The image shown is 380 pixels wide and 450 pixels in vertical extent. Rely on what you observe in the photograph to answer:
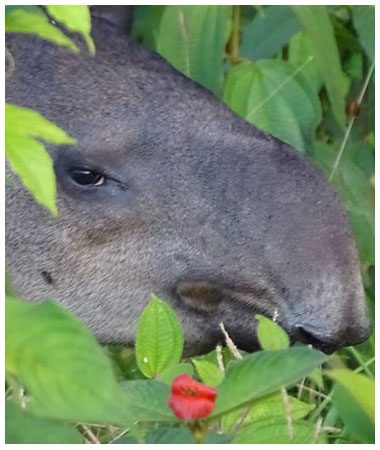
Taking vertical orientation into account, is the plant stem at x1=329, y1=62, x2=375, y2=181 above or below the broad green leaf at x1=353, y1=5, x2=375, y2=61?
below

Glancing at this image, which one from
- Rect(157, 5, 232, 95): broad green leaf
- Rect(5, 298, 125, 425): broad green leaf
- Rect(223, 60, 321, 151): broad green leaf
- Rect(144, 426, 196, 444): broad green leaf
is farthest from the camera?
Rect(223, 60, 321, 151): broad green leaf

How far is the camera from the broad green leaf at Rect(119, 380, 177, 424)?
1334 millimetres

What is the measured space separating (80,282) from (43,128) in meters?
1.10

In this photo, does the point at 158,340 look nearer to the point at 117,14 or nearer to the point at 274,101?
the point at 274,101

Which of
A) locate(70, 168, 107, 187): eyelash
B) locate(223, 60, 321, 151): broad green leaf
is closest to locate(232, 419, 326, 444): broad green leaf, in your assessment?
locate(70, 168, 107, 187): eyelash

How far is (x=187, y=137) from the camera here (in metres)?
2.30

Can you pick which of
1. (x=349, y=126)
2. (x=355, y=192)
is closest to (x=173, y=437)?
(x=355, y=192)

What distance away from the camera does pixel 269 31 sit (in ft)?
9.55

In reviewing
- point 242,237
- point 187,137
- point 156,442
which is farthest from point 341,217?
point 156,442

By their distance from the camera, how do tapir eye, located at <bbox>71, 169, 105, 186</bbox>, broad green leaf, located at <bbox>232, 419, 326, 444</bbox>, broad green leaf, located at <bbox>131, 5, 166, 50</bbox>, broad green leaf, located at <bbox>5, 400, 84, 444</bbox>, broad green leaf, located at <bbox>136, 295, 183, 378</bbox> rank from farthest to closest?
broad green leaf, located at <bbox>131, 5, 166, 50</bbox> → tapir eye, located at <bbox>71, 169, 105, 186</bbox> → broad green leaf, located at <bbox>136, 295, 183, 378</bbox> → broad green leaf, located at <bbox>232, 419, 326, 444</bbox> → broad green leaf, located at <bbox>5, 400, 84, 444</bbox>

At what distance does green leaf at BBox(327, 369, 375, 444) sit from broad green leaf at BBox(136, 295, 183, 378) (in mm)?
339

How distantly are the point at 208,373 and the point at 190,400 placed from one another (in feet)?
1.10

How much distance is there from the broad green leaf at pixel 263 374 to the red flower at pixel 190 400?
16 millimetres

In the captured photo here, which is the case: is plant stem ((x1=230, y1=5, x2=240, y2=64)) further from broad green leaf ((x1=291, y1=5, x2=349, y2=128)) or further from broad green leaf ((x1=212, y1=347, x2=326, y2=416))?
broad green leaf ((x1=212, y1=347, x2=326, y2=416))
